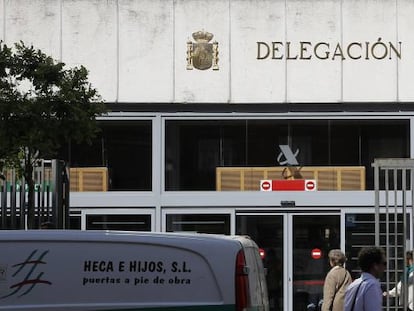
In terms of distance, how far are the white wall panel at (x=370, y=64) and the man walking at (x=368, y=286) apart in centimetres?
1074

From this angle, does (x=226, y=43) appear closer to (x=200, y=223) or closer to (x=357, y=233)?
(x=200, y=223)

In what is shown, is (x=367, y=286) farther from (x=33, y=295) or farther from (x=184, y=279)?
(x=33, y=295)

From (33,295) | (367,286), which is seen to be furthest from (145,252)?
(367,286)

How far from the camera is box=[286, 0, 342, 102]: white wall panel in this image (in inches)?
747

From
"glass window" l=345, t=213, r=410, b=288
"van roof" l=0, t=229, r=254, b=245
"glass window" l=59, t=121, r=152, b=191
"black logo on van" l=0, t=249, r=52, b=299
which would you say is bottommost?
"glass window" l=345, t=213, r=410, b=288

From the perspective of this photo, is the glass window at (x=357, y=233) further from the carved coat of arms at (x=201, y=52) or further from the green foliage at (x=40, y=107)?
the green foliage at (x=40, y=107)

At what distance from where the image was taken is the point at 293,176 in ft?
61.8

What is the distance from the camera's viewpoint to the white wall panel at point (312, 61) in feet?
62.3

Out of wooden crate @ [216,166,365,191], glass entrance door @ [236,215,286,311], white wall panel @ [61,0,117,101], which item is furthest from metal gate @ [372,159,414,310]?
white wall panel @ [61,0,117,101]

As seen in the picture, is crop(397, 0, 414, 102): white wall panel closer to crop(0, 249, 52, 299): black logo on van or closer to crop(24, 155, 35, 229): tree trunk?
crop(24, 155, 35, 229): tree trunk

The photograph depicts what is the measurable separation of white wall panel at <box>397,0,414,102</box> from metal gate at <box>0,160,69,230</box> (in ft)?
23.4

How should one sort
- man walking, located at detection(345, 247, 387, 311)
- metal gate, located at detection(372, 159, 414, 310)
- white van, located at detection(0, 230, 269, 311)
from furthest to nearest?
metal gate, located at detection(372, 159, 414, 310)
man walking, located at detection(345, 247, 387, 311)
white van, located at detection(0, 230, 269, 311)

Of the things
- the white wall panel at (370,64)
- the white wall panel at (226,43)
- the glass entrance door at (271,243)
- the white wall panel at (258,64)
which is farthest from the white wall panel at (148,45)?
the white wall panel at (370,64)

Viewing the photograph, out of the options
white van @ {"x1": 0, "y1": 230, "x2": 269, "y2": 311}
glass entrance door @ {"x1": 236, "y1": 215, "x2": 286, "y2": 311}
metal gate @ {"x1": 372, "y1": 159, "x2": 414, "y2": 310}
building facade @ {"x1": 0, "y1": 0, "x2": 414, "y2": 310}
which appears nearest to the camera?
white van @ {"x1": 0, "y1": 230, "x2": 269, "y2": 311}
